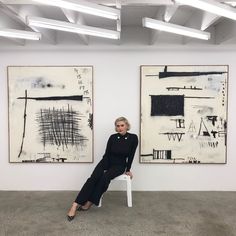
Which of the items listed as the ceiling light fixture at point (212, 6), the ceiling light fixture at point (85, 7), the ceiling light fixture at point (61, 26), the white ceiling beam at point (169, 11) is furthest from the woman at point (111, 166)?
the ceiling light fixture at point (212, 6)

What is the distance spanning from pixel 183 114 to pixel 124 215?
194 centimetres

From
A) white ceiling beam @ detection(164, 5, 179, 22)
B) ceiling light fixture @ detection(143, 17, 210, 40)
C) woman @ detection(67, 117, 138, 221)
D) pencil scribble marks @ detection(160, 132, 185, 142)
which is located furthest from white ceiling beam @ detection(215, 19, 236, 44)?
woman @ detection(67, 117, 138, 221)

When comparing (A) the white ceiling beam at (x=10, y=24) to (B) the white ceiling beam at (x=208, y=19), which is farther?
(A) the white ceiling beam at (x=10, y=24)

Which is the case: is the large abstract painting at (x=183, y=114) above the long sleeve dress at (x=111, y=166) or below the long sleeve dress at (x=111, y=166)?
above

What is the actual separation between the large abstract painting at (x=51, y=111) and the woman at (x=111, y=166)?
68 centimetres

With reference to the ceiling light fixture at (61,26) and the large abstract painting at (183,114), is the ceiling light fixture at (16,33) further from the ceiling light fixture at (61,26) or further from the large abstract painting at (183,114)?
the large abstract painting at (183,114)

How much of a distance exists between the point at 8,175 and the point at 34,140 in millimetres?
773

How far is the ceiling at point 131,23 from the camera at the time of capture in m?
3.64

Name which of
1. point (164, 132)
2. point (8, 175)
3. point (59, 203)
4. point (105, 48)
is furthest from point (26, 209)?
point (105, 48)

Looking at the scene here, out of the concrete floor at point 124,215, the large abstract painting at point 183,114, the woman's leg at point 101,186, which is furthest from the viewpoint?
the large abstract painting at point 183,114

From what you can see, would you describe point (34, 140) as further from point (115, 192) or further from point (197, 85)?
point (197, 85)

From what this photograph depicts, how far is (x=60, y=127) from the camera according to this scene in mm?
4922

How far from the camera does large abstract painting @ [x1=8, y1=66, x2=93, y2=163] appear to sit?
16.0ft

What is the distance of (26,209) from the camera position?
4188 millimetres
